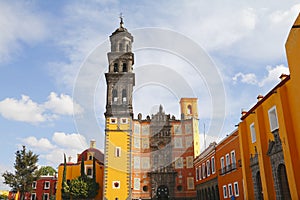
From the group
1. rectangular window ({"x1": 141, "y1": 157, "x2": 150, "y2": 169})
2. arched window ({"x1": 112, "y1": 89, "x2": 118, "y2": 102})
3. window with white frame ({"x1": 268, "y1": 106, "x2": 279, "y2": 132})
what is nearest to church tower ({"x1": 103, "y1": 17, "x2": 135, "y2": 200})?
arched window ({"x1": 112, "y1": 89, "x2": 118, "y2": 102})

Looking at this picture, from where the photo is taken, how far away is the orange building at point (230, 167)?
23.6 m

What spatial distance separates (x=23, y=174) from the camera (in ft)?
125

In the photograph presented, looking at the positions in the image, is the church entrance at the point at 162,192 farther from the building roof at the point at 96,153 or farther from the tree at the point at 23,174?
the tree at the point at 23,174

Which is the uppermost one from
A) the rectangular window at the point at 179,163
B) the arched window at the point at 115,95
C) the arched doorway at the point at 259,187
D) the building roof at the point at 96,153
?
the arched window at the point at 115,95

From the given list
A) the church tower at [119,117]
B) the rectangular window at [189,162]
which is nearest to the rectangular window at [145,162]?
the church tower at [119,117]

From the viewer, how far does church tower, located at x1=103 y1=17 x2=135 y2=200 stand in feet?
120

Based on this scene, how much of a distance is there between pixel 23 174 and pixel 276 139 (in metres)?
33.0

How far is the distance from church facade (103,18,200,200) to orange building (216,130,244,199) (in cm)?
1290

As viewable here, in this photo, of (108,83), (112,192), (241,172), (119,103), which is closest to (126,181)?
(112,192)

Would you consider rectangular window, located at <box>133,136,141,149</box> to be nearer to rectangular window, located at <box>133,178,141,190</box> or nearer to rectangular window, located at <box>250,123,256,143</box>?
rectangular window, located at <box>133,178,141,190</box>

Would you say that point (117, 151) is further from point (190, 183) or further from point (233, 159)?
point (233, 159)

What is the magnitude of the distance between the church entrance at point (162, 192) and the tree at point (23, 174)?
672 inches

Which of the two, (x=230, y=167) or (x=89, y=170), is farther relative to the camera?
(x=89, y=170)

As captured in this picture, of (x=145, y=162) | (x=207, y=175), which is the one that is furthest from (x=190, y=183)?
(x=207, y=175)
